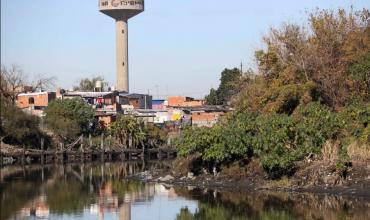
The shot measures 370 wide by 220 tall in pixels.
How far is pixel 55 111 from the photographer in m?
64.2

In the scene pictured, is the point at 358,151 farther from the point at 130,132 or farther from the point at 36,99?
the point at 36,99

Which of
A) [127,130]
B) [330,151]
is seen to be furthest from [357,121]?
[127,130]

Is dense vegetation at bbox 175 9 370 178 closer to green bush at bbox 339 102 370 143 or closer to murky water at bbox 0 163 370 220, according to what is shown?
green bush at bbox 339 102 370 143

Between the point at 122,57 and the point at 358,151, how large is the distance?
6610cm

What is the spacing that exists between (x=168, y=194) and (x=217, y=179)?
323cm

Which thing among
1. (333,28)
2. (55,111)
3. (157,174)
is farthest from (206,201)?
(55,111)

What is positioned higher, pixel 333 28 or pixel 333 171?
pixel 333 28

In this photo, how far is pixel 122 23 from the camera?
9631 centimetres

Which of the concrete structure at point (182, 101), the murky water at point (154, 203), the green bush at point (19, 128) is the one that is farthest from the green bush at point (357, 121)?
the concrete structure at point (182, 101)

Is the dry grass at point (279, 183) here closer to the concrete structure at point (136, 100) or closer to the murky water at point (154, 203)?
A: the murky water at point (154, 203)

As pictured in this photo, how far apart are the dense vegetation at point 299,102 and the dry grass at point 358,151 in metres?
0.26

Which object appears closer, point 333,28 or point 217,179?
point 217,179

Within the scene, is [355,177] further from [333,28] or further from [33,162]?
[33,162]

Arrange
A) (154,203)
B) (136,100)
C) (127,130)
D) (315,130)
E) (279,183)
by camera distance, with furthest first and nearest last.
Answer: (136,100) → (127,130) → (315,130) → (279,183) → (154,203)
